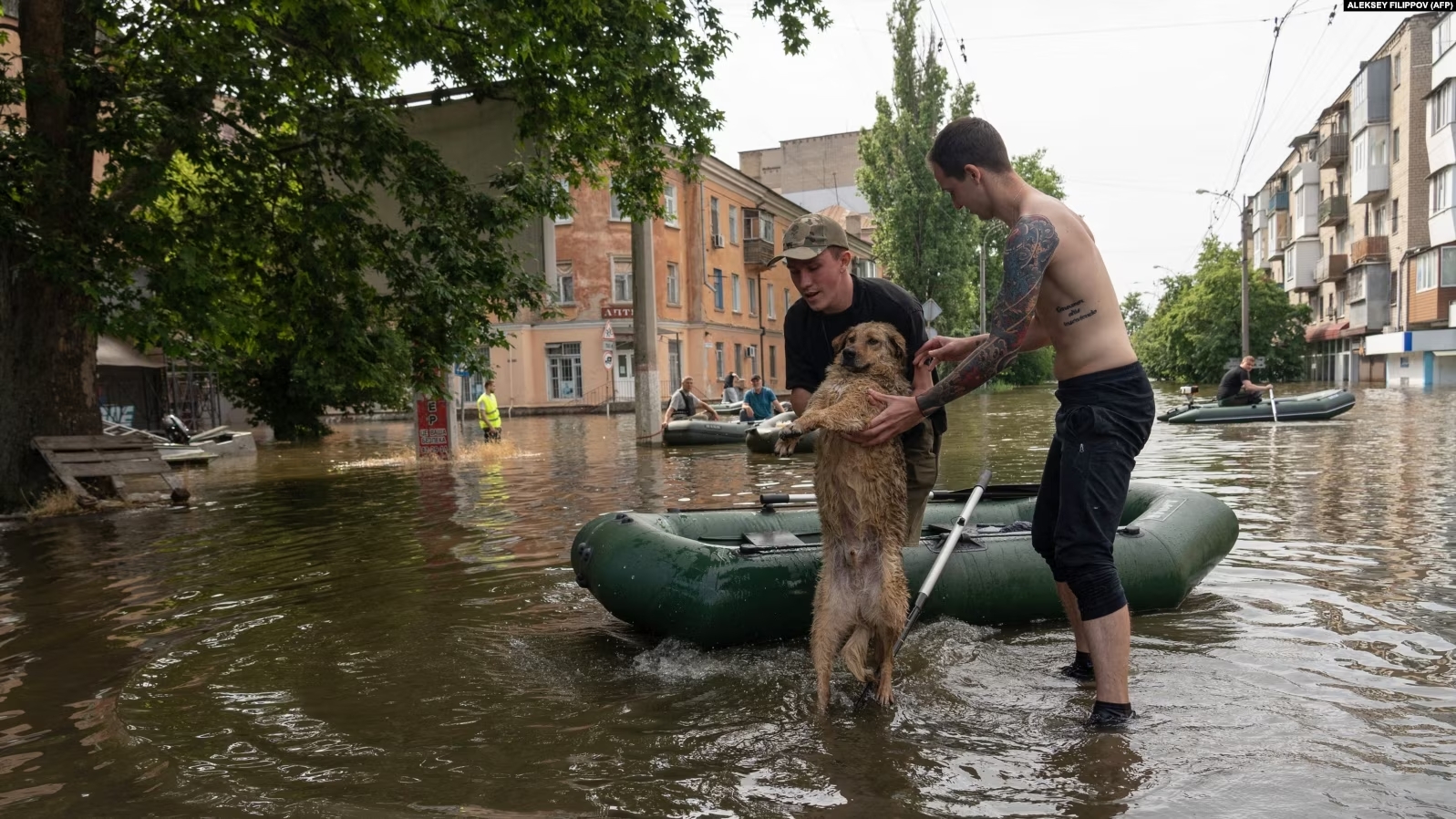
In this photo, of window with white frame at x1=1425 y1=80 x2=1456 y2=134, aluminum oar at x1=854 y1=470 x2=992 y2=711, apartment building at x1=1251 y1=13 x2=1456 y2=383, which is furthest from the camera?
apartment building at x1=1251 y1=13 x2=1456 y2=383

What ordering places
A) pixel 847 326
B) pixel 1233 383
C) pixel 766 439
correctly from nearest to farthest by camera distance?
pixel 847 326, pixel 766 439, pixel 1233 383

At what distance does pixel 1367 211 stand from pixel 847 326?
5776cm

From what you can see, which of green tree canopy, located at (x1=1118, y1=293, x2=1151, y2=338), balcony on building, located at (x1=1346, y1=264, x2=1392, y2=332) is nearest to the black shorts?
balcony on building, located at (x1=1346, y1=264, x2=1392, y2=332)

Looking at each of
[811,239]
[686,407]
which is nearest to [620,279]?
[686,407]

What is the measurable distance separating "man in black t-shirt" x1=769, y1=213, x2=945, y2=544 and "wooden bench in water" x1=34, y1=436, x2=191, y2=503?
1093cm

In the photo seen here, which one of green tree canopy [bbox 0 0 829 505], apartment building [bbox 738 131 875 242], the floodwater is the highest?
apartment building [bbox 738 131 875 242]

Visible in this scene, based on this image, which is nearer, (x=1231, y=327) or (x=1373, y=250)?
(x=1373, y=250)

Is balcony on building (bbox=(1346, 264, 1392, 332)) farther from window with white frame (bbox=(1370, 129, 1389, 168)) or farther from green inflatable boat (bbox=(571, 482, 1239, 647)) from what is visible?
green inflatable boat (bbox=(571, 482, 1239, 647))

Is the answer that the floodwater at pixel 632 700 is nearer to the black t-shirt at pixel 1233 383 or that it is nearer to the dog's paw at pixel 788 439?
the dog's paw at pixel 788 439

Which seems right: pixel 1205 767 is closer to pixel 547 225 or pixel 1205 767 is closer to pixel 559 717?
pixel 559 717

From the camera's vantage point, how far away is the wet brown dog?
416 cm

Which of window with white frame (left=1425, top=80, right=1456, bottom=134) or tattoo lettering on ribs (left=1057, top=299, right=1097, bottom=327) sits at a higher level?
window with white frame (left=1425, top=80, right=1456, bottom=134)

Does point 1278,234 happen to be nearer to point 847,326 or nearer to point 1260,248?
point 1260,248

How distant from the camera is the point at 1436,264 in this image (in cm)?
4059
